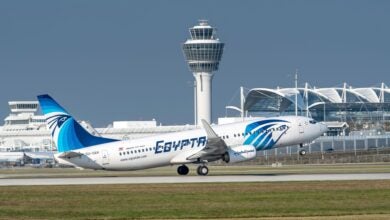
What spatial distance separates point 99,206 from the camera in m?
50.2

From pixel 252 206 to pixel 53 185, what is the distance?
2034 centimetres

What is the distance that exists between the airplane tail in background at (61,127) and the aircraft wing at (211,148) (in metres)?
8.61

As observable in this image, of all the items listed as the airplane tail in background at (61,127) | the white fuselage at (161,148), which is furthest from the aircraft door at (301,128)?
Answer: the airplane tail in background at (61,127)

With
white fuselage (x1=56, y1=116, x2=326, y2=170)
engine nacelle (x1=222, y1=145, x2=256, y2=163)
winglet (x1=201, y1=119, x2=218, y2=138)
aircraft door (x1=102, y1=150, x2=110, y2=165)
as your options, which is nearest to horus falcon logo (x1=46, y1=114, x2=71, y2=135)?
white fuselage (x1=56, y1=116, x2=326, y2=170)

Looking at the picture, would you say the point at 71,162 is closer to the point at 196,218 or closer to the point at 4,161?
the point at 196,218

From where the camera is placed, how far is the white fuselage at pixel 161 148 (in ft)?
246

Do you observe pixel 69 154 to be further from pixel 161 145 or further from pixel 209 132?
pixel 209 132

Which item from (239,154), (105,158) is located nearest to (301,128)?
(239,154)

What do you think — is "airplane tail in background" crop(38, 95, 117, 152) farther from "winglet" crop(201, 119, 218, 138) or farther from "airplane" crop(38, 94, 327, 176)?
"winglet" crop(201, 119, 218, 138)

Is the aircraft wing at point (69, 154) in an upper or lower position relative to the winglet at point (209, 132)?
lower

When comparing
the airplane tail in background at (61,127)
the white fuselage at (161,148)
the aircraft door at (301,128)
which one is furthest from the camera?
the aircraft door at (301,128)

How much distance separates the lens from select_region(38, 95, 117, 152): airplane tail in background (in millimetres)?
74438

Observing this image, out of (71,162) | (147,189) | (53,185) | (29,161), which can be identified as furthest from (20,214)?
(29,161)

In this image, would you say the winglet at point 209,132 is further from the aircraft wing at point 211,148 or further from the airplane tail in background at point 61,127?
the airplane tail in background at point 61,127
